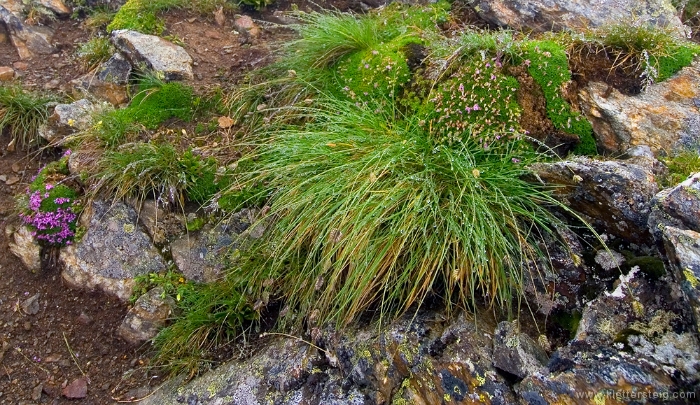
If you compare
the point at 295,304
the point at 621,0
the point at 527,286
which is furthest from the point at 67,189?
the point at 621,0

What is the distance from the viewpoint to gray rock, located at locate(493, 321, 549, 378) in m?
2.66

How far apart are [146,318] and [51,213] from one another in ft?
4.11

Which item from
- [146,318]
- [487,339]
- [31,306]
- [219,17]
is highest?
[487,339]

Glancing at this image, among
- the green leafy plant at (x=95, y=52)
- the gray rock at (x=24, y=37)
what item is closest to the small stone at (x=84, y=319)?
the green leafy plant at (x=95, y=52)

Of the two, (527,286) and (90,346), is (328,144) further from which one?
(90,346)

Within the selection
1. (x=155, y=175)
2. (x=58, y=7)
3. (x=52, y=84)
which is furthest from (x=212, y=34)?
(x=155, y=175)

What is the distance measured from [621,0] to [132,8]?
5108 millimetres

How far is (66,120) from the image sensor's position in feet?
16.6

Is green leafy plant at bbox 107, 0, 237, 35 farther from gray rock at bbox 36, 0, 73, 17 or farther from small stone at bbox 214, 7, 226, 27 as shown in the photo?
gray rock at bbox 36, 0, 73, 17

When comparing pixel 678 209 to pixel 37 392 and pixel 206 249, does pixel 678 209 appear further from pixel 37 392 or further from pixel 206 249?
pixel 37 392

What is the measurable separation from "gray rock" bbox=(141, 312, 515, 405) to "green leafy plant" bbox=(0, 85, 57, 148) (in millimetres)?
3065

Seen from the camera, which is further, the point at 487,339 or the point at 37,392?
the point at 37,392

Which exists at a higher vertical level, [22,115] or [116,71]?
[116,71]

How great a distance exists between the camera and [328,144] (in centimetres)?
384
